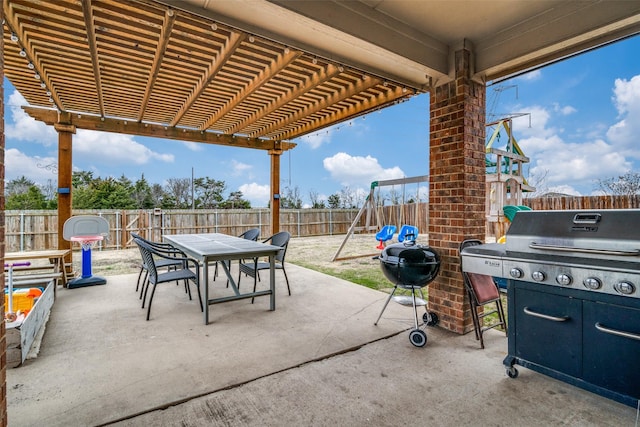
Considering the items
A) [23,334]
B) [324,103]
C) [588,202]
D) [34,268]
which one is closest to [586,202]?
[588,202]

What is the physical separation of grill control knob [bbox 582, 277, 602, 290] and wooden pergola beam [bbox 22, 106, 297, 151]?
6.36m

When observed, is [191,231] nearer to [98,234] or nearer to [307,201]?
[98,234]

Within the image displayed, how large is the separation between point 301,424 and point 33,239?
35.0ft

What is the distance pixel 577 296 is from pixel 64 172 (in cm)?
663

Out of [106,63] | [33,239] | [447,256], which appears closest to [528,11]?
[447,256]

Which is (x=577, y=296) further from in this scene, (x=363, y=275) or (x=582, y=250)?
(x=363, y=275)

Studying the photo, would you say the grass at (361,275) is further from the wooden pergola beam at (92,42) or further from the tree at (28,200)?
the tree at (28,200)

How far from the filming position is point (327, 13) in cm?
228

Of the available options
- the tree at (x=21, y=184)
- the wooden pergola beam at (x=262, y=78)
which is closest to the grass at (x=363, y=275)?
the wooden pergola beam at (x=262, y=78)

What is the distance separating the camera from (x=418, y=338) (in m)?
2.75

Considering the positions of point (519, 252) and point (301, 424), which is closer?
point (301, 424)

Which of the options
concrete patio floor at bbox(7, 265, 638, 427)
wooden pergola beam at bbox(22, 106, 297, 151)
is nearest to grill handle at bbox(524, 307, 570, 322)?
concrete patio floor at bbox(7, 265, 638, 427)

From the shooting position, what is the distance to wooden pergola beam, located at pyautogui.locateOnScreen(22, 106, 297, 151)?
5059 millimetres

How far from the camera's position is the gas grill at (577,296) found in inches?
67.4
